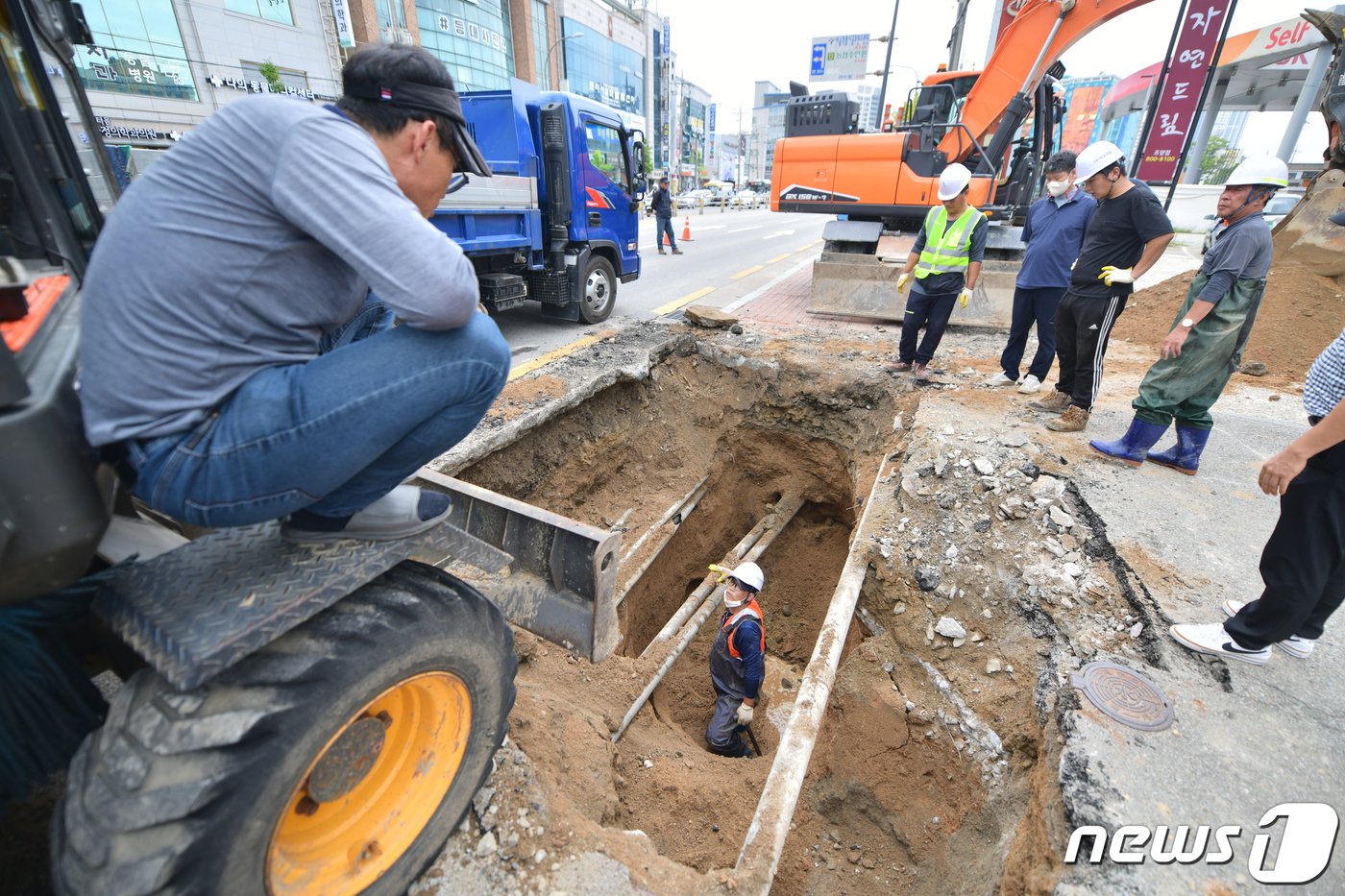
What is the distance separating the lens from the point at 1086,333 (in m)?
4.46

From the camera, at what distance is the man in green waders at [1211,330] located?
3510mm

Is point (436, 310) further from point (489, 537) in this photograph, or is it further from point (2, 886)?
point (2, 886)

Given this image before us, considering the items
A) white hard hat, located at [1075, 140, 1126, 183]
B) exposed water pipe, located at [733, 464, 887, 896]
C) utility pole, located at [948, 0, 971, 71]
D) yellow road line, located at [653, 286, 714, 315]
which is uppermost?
utility pole, located at [948, 0, 971, 71]

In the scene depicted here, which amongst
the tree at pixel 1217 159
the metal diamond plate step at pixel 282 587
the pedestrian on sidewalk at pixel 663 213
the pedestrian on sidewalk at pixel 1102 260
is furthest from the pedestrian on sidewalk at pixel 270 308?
the tree at pixel 1217 159

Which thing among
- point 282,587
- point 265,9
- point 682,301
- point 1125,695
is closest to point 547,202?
point 682,301

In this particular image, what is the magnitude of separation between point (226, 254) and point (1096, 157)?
16.7ft

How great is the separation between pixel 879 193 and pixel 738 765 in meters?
7.60

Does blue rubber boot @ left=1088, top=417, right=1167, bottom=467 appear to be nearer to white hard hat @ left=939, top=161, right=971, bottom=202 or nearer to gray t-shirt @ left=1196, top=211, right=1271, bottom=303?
gray t-shirt @ left=1196, top=211, right=1271, bottom=303

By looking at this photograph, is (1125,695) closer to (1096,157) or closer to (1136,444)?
(1136,444)

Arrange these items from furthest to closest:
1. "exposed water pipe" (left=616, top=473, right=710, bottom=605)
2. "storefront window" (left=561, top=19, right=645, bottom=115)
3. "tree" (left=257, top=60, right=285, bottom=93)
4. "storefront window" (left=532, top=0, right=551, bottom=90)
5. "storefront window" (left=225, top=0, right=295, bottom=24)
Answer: "storefront window" (left=561, top=19, right=645, bottom=115) < "storefront window" (left=532, top=0, right=551, bottom=90) < "tree" (left=257, top=60, right=285, bottom=93) < "storefront window" (left=225, top=0, right=295, bottom=24) < "exposed water pipe" (left=616, top=473, right=710, bottom=605)

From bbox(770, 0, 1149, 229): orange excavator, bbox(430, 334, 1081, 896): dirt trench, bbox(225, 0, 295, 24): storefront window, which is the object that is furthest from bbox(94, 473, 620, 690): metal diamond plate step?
bbox(225, 0, 295, 24): storefront window

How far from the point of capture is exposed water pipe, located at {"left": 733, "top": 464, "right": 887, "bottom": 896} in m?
2.05

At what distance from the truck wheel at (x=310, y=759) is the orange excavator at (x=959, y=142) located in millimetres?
8347

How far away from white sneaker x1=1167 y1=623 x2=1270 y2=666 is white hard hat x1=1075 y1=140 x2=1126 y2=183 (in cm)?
314
